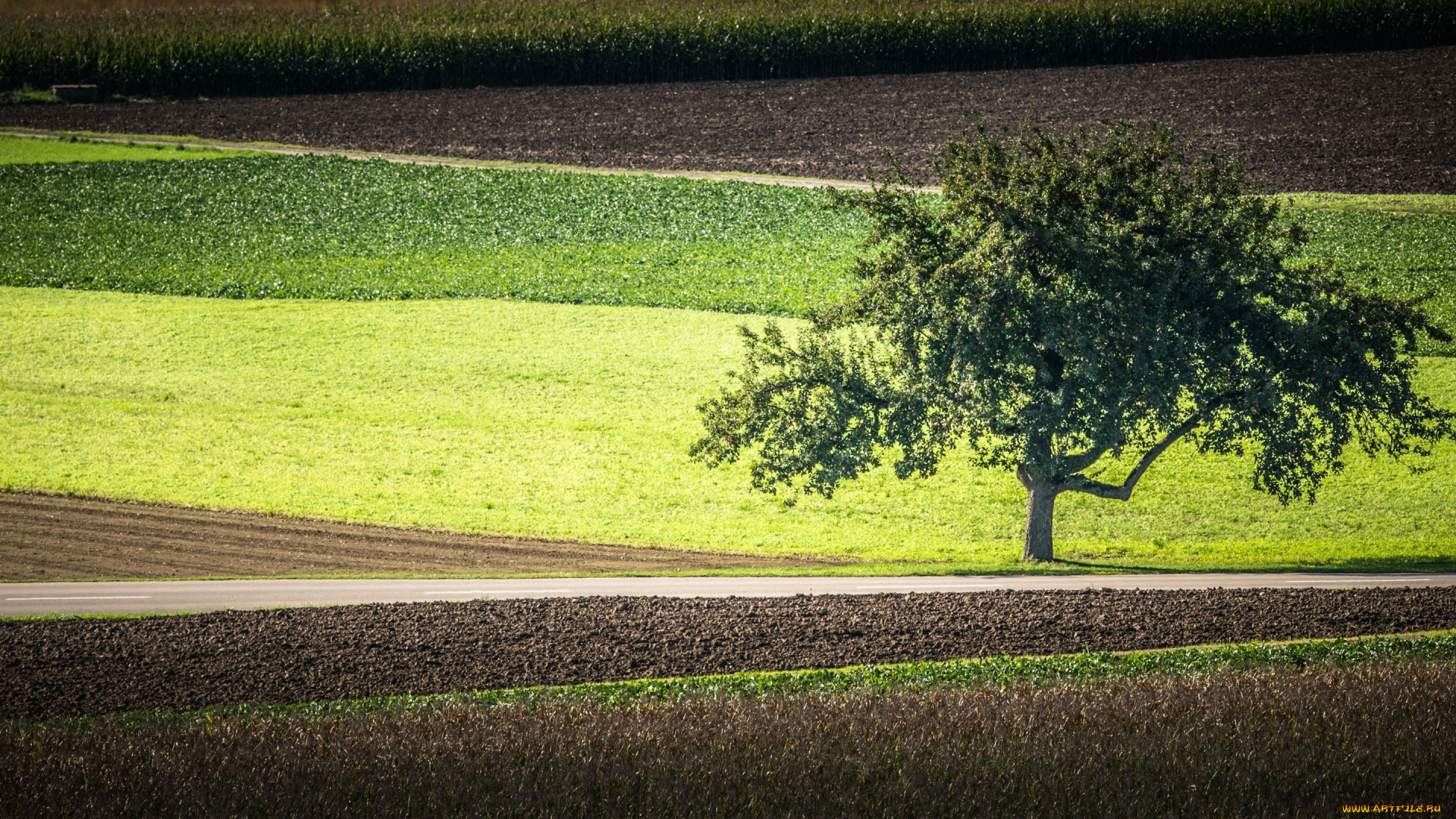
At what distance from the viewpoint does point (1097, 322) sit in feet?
59.7

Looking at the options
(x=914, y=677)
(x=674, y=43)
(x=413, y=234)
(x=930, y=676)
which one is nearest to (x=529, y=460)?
(x=914, y=677)

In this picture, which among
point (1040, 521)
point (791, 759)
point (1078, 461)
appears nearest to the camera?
point (791, 759)

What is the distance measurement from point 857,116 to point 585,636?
4694 cm

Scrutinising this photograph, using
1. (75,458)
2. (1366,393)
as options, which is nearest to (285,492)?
(75,458)

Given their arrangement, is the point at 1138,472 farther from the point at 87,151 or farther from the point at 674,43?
the point at 87,151

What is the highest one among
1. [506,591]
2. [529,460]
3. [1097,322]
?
[1097,322]

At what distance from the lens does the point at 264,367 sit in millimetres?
31188

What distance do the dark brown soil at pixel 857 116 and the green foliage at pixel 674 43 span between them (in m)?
1.63

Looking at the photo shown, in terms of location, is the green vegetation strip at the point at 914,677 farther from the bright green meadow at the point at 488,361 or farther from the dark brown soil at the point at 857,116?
the dark brown soil at the point at 857,116

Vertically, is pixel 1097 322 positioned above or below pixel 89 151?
below

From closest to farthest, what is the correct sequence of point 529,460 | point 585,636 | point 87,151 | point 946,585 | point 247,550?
point 585,636 → point 946,585 → point 247,550 → point 529,460 → point 87,151

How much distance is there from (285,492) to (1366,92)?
171ft

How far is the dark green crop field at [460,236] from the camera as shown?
37781 mm

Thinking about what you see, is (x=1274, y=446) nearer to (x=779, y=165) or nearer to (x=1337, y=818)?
(x=1337, y=818)
